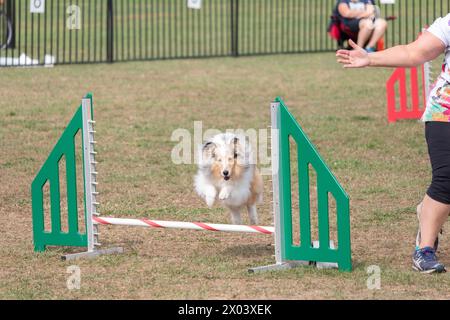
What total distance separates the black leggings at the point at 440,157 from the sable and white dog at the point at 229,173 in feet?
5.03

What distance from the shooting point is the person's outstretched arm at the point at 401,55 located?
19.9 ft

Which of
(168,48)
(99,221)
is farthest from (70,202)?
(168,48)

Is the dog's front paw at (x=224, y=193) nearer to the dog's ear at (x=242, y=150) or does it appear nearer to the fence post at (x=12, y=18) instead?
the dog's ear at (x=242, y=150)

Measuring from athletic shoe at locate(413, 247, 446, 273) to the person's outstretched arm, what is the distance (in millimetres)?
1161

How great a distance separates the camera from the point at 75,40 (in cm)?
1873

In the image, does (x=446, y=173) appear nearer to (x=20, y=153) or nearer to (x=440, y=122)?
(x=440, y=122)

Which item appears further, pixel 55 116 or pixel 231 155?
pixel 55 116

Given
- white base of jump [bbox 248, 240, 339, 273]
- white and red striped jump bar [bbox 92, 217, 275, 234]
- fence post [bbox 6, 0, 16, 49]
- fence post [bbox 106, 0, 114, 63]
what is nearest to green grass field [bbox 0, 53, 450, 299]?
white base of jump [bbox 248, 240, 339, 273]

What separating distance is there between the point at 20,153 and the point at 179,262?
14.8ft

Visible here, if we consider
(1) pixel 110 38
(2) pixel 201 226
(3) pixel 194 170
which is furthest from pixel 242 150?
(1) pixel 110 38

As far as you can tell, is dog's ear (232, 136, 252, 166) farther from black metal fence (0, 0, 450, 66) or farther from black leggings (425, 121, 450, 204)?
black metal fence (0, 0, 450, 66)

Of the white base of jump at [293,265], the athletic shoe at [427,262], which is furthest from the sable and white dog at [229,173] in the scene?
the athletic shoe at [427,262]

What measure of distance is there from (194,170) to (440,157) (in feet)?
13.8

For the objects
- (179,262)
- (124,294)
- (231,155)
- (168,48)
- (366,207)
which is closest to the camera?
(124,294)
